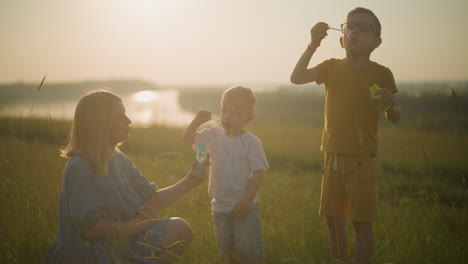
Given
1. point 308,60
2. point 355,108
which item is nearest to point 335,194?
point 355,108

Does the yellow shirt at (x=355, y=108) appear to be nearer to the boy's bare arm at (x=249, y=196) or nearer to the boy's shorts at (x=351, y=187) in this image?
the boy's shorts at (x=351, y=187)

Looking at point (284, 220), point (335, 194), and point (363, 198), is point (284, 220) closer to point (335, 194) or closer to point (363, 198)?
point (335, 194)

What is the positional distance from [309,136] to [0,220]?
1016 cm

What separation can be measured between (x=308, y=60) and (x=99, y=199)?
5.74 feet

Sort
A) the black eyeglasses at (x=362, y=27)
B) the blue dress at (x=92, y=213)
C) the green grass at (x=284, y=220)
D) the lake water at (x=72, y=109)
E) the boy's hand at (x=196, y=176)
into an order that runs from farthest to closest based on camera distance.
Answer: the lake water at (x=72, y=109) < the green grass at (x=284, y=220) < the boy's hand at (x=196, y=176) < the black eyeglasses at (x=362, y=27) < the blue dress at (x=92, y=213)

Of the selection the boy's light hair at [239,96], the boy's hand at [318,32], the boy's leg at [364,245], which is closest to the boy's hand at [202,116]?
the boy's light hair at [239,96]

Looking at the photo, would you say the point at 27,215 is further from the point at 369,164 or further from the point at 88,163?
the point at 369,164

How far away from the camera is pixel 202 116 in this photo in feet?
9.02

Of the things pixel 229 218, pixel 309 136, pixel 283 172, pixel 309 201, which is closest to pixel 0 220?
pixel 229 218

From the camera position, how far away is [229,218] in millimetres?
2822

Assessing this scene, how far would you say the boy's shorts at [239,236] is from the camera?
278cm

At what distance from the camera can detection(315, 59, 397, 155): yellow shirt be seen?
2.65 m

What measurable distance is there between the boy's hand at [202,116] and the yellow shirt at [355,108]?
933 mm

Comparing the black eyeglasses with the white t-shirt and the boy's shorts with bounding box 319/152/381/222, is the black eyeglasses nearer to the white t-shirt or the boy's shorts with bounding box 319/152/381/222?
the boy's shorts with bounding box 319/152/381/222
